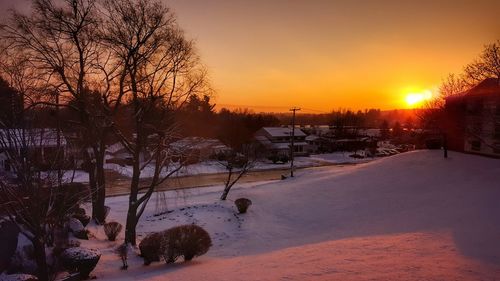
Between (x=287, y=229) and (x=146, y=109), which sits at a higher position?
(x=146, y=109)

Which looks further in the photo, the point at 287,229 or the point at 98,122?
the point at 287,229

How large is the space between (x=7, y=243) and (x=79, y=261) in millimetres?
2711

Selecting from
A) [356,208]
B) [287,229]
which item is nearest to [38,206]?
[287,229]

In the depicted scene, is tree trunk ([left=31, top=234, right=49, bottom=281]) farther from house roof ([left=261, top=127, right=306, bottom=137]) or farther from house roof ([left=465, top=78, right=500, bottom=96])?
house roof ([left=261, top=127, right=306, bottom=137])

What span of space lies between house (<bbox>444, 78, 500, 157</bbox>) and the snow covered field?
222cm

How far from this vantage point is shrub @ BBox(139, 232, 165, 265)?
14.6m

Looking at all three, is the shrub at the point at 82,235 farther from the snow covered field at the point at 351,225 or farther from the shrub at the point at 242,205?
the shrub at the point at 242,205

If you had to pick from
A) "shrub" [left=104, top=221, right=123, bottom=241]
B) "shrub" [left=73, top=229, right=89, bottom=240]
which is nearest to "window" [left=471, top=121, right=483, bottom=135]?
"shrub" [left=104, top=221, right=123, bottom=241]

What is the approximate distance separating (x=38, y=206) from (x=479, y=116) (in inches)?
1151

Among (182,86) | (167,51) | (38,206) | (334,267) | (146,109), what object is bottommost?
(334,267)

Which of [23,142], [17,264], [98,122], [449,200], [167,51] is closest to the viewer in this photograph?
[23,142]

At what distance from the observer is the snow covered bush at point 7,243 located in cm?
1252

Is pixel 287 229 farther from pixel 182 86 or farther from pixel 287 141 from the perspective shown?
pixel 287 141

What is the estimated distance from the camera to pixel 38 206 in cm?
1042
